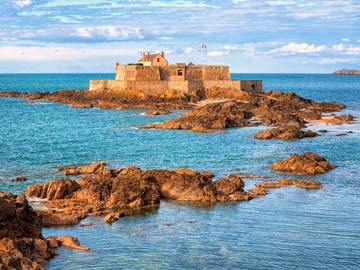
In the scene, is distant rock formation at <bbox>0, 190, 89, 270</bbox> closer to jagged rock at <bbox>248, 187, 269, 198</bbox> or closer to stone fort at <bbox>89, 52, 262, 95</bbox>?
jagged rock at <bbox>248, 187, 269, 198</bbox>

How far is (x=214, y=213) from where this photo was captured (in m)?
26.0

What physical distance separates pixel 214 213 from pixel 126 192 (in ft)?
12.9

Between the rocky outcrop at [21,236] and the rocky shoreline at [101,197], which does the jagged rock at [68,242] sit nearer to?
the rocky shoreline at [101,197]

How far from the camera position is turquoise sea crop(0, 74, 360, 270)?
20.4 m

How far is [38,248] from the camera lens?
64.7ft

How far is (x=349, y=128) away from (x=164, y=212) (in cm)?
3542

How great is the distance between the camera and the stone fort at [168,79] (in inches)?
3356

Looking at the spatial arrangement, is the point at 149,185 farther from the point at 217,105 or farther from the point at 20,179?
the point at 217,105

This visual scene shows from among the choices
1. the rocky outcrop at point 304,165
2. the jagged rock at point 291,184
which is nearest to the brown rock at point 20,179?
the jagged rock at point 291,184

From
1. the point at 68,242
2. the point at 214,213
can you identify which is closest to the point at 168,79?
the point at 214,213

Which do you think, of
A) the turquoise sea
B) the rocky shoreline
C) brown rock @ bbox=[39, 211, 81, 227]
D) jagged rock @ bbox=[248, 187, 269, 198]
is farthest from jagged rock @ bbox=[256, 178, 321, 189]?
brown rock @ bbox=[39, 211, 81, 227]

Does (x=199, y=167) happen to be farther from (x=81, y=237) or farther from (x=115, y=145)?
(x=81, y=237)

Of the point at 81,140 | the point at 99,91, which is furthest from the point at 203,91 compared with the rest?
the point at 81,140

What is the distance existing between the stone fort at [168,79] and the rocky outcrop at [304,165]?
4885 cm
